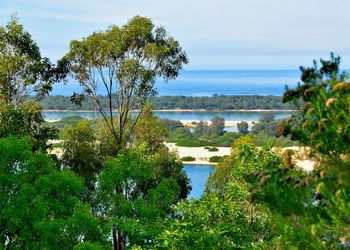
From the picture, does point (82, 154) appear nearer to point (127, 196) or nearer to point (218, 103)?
point (127, 196)

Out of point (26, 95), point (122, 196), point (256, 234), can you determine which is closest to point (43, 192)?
point (122, 196)

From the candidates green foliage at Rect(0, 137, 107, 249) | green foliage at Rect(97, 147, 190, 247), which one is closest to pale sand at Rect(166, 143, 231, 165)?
green foliage at Rect(97, 147, 190, 247)

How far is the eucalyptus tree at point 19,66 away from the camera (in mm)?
14215

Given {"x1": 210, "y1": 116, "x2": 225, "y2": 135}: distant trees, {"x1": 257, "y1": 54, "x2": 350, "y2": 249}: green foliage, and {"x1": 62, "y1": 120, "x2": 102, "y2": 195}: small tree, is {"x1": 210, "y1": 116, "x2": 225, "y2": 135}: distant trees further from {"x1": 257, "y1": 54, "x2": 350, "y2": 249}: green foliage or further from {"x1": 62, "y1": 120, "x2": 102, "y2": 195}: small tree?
{"x1": 257, "y1": 54, "x2": 350, "y2": 249}: green foliage

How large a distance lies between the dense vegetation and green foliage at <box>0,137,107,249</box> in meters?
0.02

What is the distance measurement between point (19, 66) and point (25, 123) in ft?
4.89

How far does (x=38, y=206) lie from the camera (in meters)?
10.1

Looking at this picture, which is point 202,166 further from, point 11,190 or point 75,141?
point 11,190

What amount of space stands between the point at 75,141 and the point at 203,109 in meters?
71.2

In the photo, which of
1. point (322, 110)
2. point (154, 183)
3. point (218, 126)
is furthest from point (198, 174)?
point (322, 110)

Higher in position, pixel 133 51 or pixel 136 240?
pixel 133 51

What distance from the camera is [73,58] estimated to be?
→ 1599 cm

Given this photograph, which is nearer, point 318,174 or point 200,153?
point 318,174

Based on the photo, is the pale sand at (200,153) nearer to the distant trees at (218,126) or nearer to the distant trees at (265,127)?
the distant trees at (265,127)
